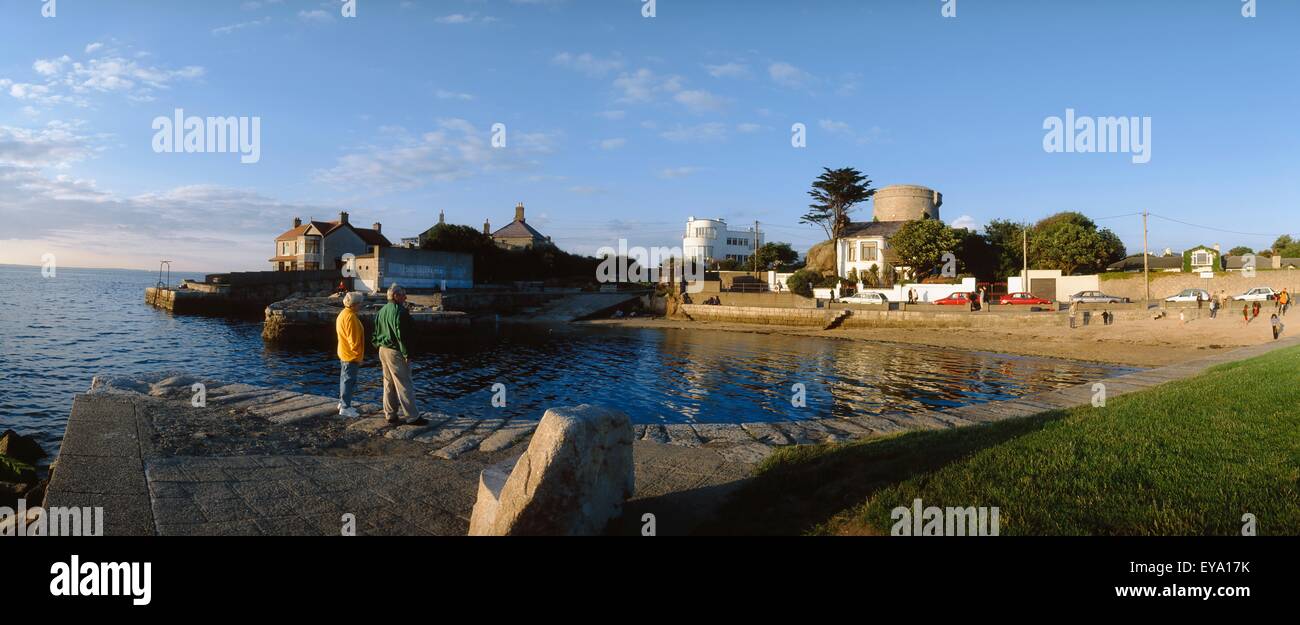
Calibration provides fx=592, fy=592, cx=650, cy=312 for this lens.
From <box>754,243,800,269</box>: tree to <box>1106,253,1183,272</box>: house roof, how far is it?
116 ft

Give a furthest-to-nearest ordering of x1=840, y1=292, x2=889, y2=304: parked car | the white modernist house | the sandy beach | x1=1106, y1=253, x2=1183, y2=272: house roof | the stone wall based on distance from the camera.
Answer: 1. the white modernist house
2. x1=1106, y1=253, x2=1183, y2=272: house roof
3. x1=840, y1=292, x2=889, y2=304: parked car
4. the stone wall
5. the sandy beach

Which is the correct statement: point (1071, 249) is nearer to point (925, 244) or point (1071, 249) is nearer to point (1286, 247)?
point (925, 244)

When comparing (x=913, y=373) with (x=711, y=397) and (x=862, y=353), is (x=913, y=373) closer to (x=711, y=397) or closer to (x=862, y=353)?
(x=862, y=353)

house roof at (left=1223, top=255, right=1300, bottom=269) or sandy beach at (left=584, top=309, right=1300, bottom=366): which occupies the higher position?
house roof at (left=1223, top=255, right=1300, bottom=269)

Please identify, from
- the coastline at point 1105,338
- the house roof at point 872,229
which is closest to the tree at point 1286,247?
the house roof at point 872,229

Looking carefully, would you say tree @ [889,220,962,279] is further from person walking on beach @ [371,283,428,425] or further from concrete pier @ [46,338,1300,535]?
person walking on beach @ [371,283,428,425]

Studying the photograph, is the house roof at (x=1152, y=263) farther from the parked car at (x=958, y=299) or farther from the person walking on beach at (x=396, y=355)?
the person walking on beach at (x=396, y=355)

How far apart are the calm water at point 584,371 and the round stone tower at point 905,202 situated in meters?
40.9

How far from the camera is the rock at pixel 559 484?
3.93 meters

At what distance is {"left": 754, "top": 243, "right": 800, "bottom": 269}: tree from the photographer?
82625 millimetres

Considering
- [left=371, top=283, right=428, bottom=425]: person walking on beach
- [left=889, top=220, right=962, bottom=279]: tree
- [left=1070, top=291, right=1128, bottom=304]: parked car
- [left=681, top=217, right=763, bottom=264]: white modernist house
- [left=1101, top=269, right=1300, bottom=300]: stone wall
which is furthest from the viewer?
[left=681, top=217, right=763, bottom=264]: white modernist house

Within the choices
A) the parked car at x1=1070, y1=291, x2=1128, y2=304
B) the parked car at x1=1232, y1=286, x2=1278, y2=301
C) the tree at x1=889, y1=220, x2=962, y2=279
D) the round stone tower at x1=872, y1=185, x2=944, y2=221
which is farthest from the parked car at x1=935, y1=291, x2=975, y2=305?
the round stone tower at x1=872, y1=185, x2=944, y2=221

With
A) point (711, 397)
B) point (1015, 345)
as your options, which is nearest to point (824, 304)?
point (1015, 345)
